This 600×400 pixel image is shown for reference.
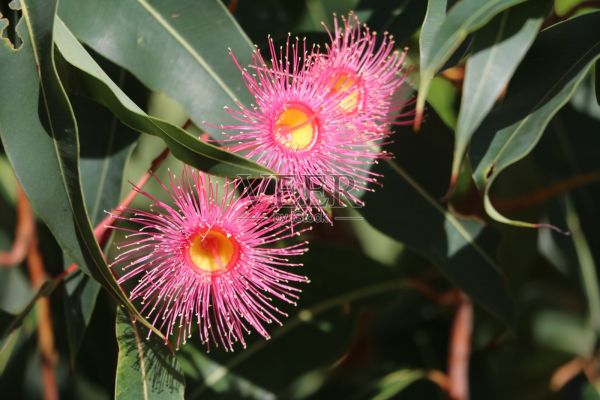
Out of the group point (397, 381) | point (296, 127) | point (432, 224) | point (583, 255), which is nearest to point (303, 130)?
point (296, 127)

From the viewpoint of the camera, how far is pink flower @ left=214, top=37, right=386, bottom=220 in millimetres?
962

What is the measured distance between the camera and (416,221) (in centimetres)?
112

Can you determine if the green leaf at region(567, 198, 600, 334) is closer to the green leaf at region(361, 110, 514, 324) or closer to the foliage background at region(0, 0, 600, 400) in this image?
the foliage background at region(0, 0, 600, 400)

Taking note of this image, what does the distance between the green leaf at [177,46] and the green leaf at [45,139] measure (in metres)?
0.13

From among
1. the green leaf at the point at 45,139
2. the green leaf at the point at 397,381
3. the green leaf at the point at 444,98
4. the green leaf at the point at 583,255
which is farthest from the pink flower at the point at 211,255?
the green leaf at the point at 583,255

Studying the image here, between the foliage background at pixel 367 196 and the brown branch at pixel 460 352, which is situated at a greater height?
the foliage background at pixel 367 196

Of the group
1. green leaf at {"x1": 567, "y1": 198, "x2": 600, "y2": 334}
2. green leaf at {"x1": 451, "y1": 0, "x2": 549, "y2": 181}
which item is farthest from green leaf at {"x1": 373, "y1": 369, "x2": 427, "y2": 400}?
green leaf at {"x1": 451, "y1": 0, "x2": 549, "y2": 181}

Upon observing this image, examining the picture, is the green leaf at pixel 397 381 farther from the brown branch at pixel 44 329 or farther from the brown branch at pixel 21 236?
the brown branch at pixel 21 236

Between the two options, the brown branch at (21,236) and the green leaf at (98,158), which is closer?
the green leaf at (98,158)

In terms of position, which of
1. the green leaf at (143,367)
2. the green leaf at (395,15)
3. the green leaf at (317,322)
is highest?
the green leaf at (395,15)

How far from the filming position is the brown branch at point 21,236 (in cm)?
139

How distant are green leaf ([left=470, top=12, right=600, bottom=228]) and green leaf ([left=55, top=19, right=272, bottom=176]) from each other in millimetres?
277

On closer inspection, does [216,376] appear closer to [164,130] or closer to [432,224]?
[432,224]

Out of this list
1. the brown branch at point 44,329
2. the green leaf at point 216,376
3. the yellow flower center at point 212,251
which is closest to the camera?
the yellow flower center at point 212,251
